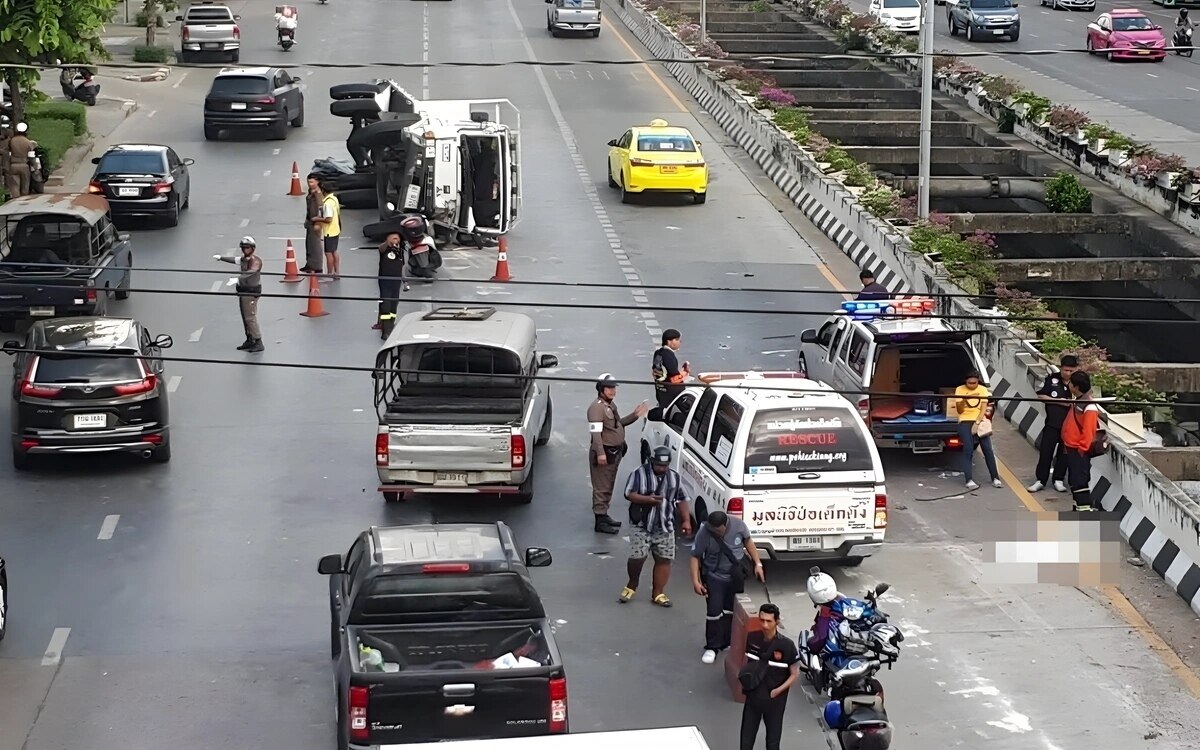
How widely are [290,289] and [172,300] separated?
6.17 feet

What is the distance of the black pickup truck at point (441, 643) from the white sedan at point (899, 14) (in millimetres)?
51585

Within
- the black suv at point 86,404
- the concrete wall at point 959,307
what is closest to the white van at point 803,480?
the concrete wall at point 959,307

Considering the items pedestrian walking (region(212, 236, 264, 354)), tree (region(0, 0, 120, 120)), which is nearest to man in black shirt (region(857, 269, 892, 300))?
pedestrian walking (region(212, 236, 264, 354))

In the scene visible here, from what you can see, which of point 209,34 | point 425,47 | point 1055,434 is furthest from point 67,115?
point 1055,434

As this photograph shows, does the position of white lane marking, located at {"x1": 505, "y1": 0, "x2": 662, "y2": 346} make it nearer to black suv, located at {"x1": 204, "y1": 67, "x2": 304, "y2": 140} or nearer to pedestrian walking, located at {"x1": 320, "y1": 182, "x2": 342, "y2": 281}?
pedestrian walking, located at {"x1": 320, "y1": 182, "x2": 342, "y2": 281}

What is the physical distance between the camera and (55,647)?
635 inches

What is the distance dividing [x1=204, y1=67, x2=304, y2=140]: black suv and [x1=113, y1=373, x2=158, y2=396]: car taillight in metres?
23.4

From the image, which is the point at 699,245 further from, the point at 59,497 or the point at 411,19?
the point at 411,19

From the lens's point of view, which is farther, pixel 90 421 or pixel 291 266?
pixel 291 266

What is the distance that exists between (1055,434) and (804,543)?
14.0ft

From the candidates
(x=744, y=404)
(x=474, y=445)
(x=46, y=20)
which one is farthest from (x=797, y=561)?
(x=46, y=20)

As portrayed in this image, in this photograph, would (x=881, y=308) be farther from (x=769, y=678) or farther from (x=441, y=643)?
(x=441, y=643)

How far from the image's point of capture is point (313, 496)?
20406mm

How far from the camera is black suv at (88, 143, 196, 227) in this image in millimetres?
34094
